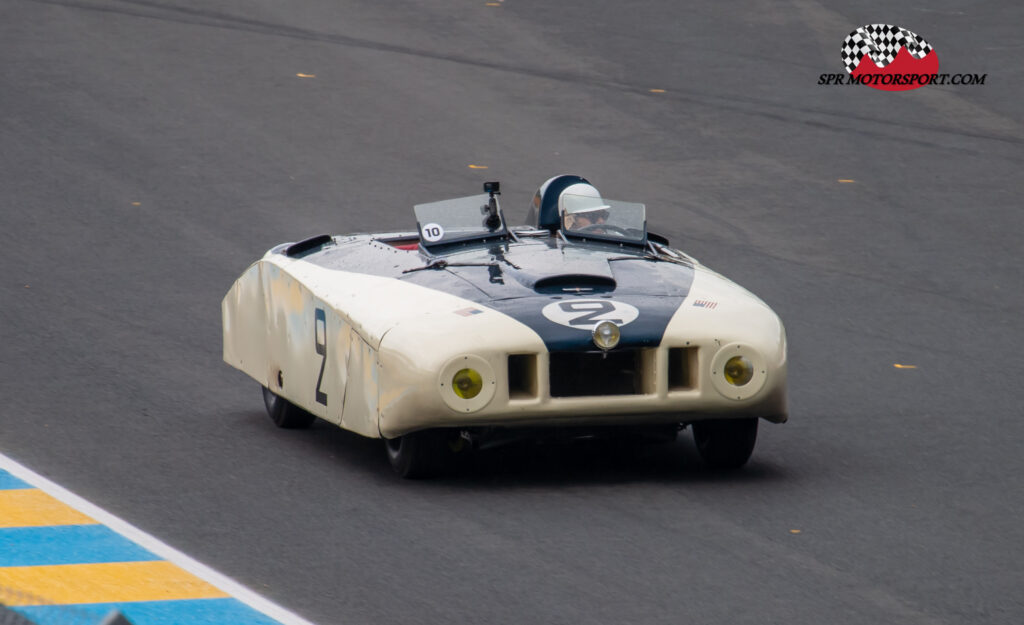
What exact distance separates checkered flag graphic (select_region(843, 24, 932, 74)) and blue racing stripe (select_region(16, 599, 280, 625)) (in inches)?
668

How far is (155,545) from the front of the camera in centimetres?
678

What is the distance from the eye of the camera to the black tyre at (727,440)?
8.19 m

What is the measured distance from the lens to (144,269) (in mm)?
13742

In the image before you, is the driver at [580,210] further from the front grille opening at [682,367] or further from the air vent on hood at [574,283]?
the front grille opening at [682,367]

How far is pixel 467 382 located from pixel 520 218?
8092 mm

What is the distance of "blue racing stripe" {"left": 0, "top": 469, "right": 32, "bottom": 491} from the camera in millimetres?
7734

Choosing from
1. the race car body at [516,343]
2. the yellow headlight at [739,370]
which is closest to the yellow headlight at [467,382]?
the race car body at [516,343]

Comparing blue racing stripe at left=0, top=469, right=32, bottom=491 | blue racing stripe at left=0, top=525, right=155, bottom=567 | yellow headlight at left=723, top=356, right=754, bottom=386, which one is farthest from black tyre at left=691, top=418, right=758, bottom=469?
blue racing stripe at left=0, top=469, right=32, bottom=491

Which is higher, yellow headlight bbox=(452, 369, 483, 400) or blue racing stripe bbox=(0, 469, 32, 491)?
yellow headlight bbox=(452, 369, 483, 400)

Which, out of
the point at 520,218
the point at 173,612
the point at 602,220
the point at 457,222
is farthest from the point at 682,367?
the point at 520,218

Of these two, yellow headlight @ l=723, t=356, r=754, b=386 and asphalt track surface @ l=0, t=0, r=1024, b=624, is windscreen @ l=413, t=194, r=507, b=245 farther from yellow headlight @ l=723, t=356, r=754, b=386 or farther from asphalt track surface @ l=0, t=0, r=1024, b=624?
yellow headlight @ l=723, t=356, r=754, b=386

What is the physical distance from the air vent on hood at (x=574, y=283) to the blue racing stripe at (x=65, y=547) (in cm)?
230

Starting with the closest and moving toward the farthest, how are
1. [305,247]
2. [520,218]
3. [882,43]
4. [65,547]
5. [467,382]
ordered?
[65,547] < [467,382] < [305,247] < [520,218] < [882,43]

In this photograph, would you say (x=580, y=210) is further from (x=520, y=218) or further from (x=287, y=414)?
(x=520, y=218)
